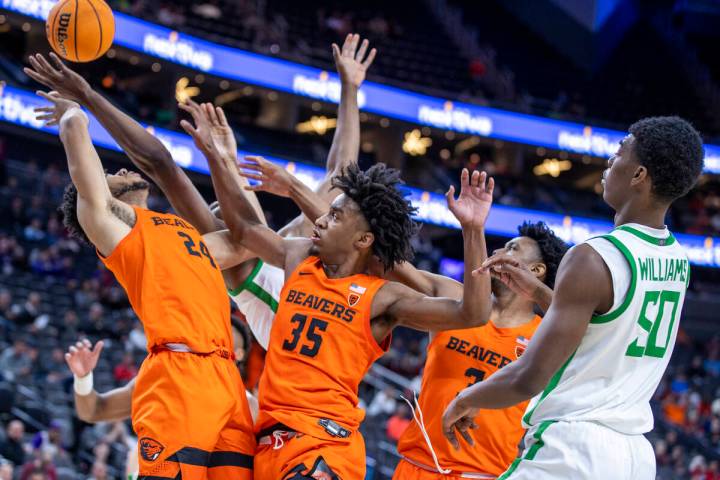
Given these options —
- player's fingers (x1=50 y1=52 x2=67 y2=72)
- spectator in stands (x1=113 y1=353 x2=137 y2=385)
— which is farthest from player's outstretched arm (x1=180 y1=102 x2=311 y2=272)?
spectator in stands (x1=113 y1=353 x2=137 y2=385)

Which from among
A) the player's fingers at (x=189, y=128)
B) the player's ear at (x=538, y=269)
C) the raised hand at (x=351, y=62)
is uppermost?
the raised hand at (x=351, y=62)

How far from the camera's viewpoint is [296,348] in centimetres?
435

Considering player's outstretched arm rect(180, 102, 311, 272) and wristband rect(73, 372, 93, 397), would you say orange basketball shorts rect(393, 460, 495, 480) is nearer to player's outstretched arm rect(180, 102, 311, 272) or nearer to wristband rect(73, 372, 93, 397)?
player's outstretched arm rect(180, 102, 311, 272)

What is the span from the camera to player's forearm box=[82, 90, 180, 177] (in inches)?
188

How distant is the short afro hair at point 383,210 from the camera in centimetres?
465

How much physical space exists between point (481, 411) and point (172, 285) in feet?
5.61

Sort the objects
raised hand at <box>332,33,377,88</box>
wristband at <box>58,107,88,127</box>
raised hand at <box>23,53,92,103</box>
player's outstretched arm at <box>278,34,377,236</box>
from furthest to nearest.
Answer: raised hand at <box>332,33,377,88</box>
player's outstretched arm at <box>278,34,377,236</box>
raised hand at <box>23,53,92,103</box>
wristband at <box>58,107,88,127</box>

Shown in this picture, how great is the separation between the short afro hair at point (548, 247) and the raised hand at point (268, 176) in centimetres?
142

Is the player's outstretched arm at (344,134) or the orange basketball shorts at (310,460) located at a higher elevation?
the player's outstretched arm at (344,134)

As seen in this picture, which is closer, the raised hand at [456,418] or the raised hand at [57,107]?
the raised hand at [456,418]

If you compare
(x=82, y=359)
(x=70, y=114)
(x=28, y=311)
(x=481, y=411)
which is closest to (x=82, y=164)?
(x=70, y=114)

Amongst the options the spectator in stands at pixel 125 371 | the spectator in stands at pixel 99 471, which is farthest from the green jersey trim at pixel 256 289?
the spectator in stands at pixel 125 371

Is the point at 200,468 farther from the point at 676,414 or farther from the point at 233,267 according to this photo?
the point at 676,414

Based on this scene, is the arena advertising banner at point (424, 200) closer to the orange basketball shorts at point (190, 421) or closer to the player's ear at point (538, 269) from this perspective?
the player's ear at point (538, 269)
